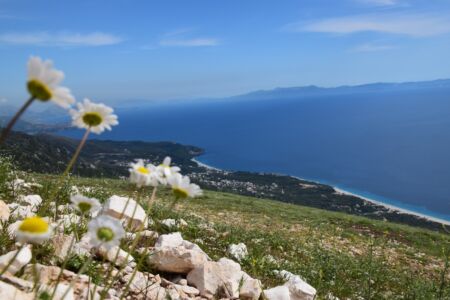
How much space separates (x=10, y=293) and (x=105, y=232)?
132 centimetres

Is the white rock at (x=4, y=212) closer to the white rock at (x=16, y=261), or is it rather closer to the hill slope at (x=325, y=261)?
the hill slope at (x=325, y=261)

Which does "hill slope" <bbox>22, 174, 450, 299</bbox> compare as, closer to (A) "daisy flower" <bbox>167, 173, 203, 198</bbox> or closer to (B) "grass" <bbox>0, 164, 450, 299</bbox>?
(B) "grass" <bbox>0, 164, 450, 299</bbox>

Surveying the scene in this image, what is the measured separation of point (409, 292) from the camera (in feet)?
29.8

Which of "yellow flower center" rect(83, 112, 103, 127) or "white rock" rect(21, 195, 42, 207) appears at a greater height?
"yellow flower center" rect(83, 112, 103, 127)

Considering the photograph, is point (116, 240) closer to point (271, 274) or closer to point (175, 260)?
point (175, 260)

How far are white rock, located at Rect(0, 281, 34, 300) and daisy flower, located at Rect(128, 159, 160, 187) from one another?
4.16 feet

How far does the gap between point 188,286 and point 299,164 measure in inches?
7112

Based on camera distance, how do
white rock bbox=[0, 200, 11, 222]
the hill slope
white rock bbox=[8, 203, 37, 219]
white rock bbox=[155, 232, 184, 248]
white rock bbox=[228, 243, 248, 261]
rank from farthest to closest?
white rock bbox=[228, 243, 248, 261] < the hill slope < white rock bbox=[155, 232, 184, 248] < white rock bbox=[8, 203, 37, 219] < white rock bbox=[0, 200, 11, 222]

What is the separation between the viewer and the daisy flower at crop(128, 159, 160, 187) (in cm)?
277

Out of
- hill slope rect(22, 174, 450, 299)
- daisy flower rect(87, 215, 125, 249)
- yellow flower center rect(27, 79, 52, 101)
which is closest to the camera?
yellow flower center rect(27, 79, 52, 101)

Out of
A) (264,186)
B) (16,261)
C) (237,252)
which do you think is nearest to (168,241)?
(237,252)

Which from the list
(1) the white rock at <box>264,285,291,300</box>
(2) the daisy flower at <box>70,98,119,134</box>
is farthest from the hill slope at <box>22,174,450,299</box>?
(2) the daisy flower at <box>70,98,119,134</box>

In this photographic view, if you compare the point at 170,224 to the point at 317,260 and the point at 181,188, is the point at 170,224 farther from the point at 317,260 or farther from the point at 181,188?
the point at 181,188

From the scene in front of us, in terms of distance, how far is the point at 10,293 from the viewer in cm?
326
